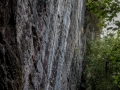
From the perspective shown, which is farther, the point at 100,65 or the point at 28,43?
the point at 100,65

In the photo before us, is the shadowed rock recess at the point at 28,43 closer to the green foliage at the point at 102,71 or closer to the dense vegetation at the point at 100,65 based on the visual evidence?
the dense vegetation at the point at 100,65

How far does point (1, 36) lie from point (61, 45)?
14.9 ft

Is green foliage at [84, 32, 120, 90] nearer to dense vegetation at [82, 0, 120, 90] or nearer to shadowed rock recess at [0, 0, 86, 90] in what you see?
dense vegetation at [82, 0, 120, 90]

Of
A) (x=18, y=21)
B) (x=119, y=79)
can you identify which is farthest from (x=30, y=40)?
(x=119, y=79)

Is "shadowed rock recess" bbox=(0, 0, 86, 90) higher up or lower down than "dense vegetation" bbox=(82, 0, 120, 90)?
higher up

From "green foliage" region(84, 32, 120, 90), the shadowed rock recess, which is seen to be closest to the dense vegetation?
"green foliage" region(84, 32, 120, 90)

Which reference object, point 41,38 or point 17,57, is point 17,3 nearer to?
point 17,57

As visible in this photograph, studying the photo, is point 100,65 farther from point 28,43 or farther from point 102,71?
point 28,43

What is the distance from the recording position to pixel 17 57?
4.23 metres

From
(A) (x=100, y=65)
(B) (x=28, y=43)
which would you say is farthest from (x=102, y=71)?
(B) (x=28, y=43)

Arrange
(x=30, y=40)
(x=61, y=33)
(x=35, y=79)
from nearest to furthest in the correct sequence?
(x=30, y=40) → (x=35, y=79) → (x=61, y=33)

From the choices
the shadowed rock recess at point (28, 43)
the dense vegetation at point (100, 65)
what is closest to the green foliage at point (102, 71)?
the dense vegetation at point (100, 65)

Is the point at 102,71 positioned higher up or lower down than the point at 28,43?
lower down

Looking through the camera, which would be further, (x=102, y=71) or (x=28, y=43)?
(x=102, y=71)
